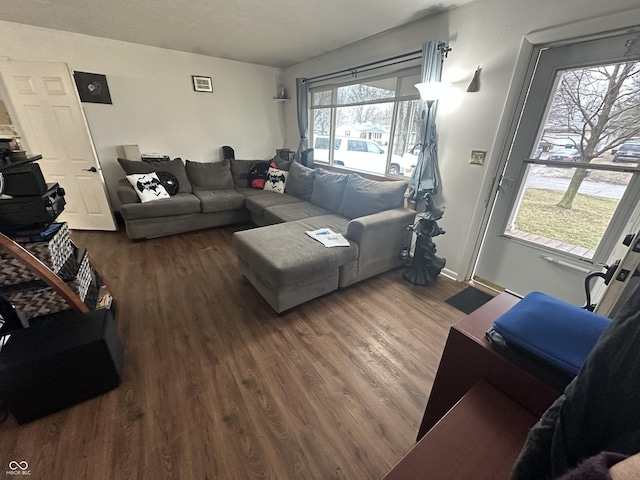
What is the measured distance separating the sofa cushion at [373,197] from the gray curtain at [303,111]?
6.82 ft

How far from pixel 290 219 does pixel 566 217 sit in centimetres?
237

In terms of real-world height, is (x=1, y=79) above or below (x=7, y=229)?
above

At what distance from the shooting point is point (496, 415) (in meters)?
0.77

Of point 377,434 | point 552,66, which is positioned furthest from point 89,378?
point 552,66

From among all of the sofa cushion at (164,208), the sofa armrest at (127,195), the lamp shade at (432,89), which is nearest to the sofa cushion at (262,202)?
the sofa cushion at (164,208)

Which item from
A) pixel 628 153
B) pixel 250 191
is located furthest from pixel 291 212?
pixel 628 153

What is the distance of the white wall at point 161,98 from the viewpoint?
314 cm

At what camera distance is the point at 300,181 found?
141 inches

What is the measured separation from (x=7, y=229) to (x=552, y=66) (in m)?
3.65

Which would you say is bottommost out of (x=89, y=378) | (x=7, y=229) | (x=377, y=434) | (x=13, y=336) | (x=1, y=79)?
(x=377, y=434)

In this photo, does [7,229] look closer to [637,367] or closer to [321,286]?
[321,286]

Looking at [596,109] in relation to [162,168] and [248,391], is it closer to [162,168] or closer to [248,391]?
[248,391]

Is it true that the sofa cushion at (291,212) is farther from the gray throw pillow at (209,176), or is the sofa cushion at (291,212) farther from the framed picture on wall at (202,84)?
the framed picture on wall at (202,84)

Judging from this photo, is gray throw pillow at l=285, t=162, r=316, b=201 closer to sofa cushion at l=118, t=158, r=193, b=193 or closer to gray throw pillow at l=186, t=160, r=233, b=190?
gray throw pillow at l=186, t=160, r=233, b=190
